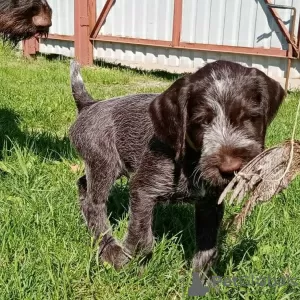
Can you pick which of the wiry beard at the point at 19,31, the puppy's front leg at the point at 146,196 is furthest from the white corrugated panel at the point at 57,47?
the puppy's front leg at the point at 146,196

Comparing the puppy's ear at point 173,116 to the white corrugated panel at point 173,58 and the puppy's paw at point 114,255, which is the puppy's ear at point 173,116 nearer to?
the puppy's paw at point 114,255

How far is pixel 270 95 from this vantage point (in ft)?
9.07

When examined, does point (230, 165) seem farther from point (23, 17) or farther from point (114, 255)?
point (23, 17)

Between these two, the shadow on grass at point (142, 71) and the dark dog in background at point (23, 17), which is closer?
the dark dog in background at point (23, 17)

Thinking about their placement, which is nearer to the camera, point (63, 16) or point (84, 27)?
point (84, 27)

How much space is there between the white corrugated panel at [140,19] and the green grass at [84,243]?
20.5 ft

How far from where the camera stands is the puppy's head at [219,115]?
8.06 feet

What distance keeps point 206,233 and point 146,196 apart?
0.45 m

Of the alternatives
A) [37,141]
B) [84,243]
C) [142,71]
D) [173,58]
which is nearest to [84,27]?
[142,71]

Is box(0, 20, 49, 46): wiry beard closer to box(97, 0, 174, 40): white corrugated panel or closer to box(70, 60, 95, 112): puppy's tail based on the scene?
box(70, 60, 95, 112): puppy's tail

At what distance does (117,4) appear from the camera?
11.6 meters

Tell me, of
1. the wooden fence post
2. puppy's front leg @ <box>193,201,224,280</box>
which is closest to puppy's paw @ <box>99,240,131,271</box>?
puppy's front leg @ <box>193,201,224,280</box>

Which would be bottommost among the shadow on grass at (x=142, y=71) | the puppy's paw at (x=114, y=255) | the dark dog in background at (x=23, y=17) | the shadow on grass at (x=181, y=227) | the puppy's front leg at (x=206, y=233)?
the shadow on grass at (x=142, y=71)

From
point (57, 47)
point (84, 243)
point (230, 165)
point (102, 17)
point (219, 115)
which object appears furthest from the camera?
point (57, 47)
